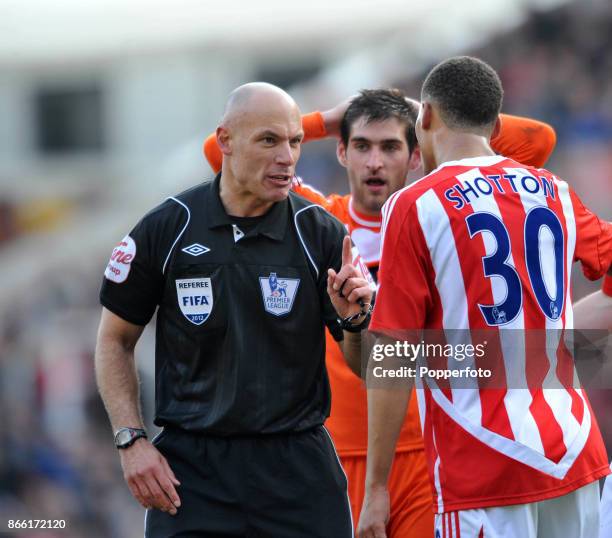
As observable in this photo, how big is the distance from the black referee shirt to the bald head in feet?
1.18

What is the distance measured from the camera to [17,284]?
22.8 m

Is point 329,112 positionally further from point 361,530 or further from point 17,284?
point 17,284

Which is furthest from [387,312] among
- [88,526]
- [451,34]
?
[451,34]

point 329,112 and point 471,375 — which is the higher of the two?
point 329,112

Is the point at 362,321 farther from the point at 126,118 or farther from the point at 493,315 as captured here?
the point at 126,118

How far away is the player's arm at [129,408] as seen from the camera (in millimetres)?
4863

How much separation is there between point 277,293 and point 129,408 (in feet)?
2.38

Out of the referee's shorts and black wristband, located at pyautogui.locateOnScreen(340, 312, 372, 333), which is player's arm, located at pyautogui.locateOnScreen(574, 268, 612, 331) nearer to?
black wristband, located at pyautogui.locateOnScreen(340, 312, 372, 333)

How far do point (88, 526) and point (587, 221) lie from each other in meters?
10.0

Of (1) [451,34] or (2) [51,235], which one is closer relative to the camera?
(1) [451,34]

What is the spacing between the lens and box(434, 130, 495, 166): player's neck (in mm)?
4809

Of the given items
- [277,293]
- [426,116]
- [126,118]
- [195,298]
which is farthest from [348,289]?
[126,118]

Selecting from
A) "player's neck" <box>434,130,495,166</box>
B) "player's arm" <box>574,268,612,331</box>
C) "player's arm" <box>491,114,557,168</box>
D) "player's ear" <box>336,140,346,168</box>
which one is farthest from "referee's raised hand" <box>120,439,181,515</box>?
"player's arm" <box>491,114,557,168</box>

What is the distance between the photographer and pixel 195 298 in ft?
16.3
